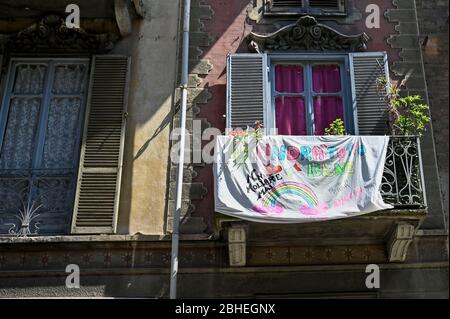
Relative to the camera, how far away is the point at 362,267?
8633mm

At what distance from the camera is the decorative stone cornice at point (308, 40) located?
10.2 meters

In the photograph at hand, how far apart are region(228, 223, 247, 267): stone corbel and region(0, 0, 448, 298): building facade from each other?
0.07 feet

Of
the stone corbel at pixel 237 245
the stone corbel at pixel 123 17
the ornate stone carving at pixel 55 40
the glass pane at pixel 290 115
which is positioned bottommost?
the stone corbel at pixel 237 245

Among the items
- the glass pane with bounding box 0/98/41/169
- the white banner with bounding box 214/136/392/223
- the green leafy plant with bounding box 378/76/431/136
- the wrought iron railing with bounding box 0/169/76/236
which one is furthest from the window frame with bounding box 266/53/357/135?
the glass pane with bounding box 0/98/41/169

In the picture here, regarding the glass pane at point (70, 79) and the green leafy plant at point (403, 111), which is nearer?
the green leafy plant at point (403, 111)

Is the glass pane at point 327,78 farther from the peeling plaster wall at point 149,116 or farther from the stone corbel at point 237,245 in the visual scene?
the stone corbel at point 237,245

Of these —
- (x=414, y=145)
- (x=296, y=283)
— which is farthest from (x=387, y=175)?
(x=296, y=283)

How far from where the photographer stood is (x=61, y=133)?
9.79m

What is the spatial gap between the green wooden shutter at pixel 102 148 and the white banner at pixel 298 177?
1562mm

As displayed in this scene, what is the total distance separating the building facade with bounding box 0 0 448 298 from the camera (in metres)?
8.61

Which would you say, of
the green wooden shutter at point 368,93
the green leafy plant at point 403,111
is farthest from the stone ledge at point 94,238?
the green leafy plant at point 403,111

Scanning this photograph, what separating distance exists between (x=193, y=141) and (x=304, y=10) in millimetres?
2873

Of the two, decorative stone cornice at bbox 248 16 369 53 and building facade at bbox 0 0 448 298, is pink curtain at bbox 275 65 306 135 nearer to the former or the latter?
building facade at bbox 0 0 448 298
